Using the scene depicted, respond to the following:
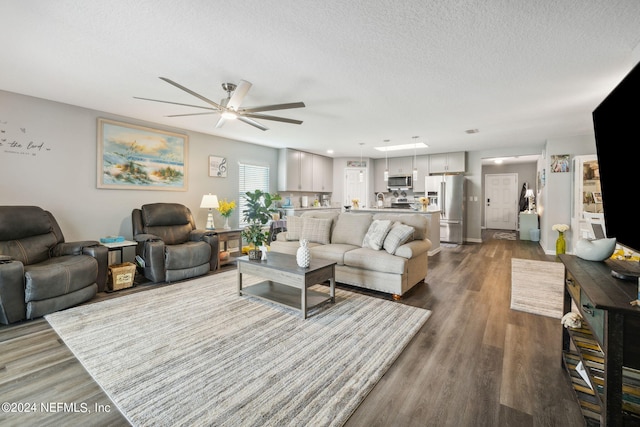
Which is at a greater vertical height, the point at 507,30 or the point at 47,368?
the point at 507,30

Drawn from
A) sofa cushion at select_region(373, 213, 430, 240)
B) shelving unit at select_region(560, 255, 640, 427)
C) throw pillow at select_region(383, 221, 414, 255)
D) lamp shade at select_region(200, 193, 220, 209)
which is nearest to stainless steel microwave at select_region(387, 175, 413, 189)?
sofa cushion at select_region(373, 213, 430, 240)

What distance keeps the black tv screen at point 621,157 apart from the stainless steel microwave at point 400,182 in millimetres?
6563

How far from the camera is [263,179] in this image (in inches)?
266

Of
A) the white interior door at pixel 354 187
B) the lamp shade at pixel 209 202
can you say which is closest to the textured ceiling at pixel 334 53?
the lamp shade at pixel 209 202

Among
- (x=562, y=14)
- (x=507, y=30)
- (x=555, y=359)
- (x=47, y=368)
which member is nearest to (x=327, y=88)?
(x=507, y=30)

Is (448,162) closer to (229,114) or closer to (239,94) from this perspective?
(229,114)

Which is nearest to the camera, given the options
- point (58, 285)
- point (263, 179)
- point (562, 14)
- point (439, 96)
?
point (562, 14)

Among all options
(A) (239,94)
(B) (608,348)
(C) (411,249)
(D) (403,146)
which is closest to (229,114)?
(A) (239,94)

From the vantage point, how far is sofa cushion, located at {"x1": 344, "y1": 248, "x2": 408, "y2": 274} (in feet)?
10.8

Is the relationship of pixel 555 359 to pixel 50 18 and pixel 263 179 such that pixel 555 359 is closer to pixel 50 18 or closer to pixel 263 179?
pixel 50 18

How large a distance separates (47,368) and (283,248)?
279 cm

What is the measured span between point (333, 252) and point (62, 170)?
12.6 feet

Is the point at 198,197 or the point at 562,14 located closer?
the point at 562,14

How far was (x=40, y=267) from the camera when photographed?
281 centimetres
